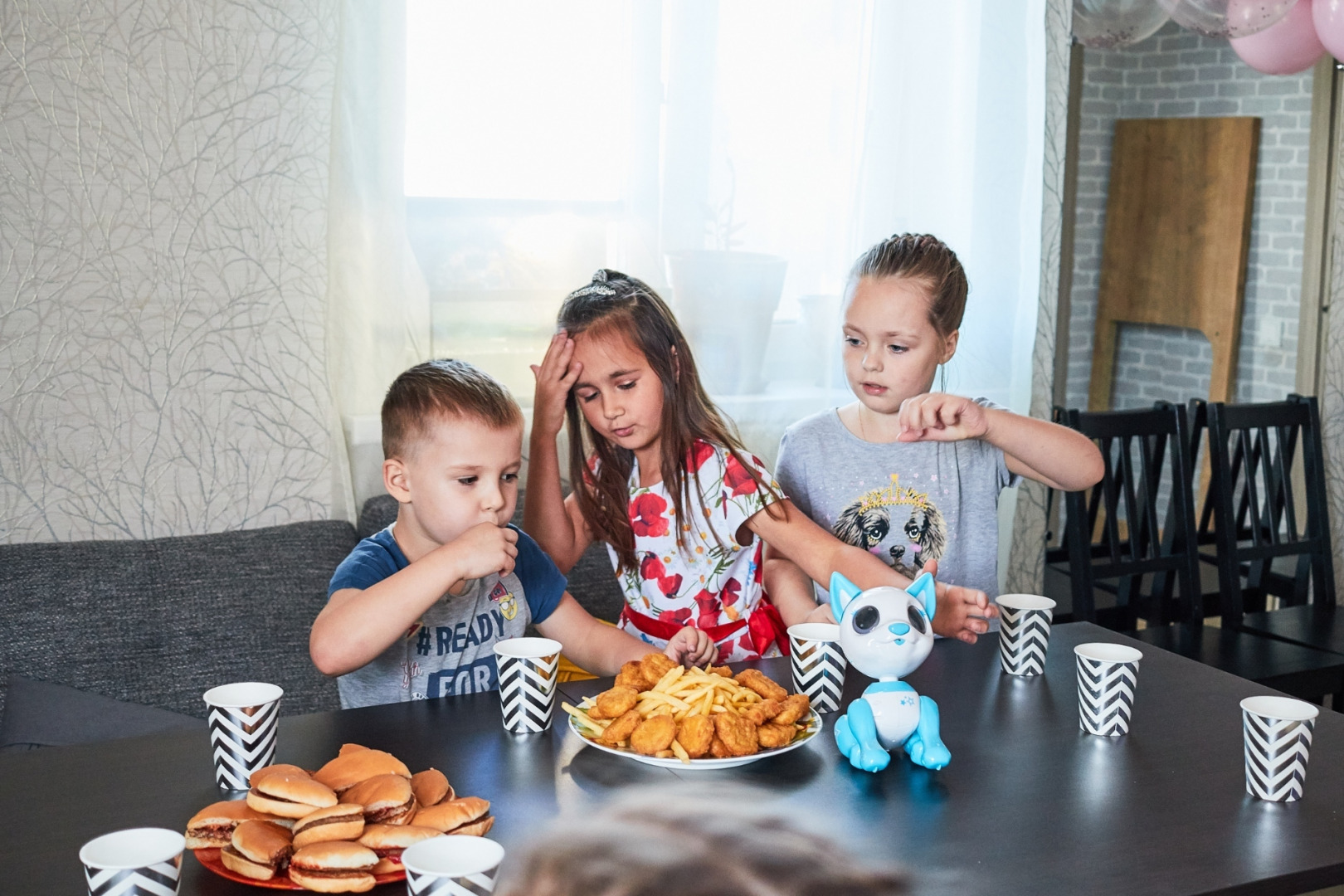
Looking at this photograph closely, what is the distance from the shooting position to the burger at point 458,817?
0.98m

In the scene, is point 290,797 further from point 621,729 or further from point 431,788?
point 621,729

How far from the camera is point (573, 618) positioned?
1.71 metres

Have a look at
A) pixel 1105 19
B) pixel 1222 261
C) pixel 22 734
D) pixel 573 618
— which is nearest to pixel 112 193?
pixel 22 734

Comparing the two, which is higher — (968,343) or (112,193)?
(112,193)

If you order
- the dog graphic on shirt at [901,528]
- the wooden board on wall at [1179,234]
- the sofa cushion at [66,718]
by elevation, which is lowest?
the sofa cushion at [66,718]

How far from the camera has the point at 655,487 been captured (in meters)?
1.90

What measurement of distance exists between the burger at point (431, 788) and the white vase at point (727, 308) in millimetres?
1924

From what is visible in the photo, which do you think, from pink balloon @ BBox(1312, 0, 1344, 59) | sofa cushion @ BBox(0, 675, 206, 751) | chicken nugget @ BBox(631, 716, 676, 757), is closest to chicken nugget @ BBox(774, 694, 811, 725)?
chicken nugget @ BBox(631, 716, 676, 757)

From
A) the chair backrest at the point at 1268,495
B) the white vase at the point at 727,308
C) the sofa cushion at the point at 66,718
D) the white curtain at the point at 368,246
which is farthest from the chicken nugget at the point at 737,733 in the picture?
the chair backrest at the point at 1268,495

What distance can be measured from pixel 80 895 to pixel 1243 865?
94 cm

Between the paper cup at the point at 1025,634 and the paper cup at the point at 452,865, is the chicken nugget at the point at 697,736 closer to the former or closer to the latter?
the paper cup at the point at 452,865

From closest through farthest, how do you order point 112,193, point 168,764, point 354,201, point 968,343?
point 168,764, point 112,193, point 354,201, point 968,343

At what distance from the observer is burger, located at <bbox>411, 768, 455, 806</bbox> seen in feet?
3.40

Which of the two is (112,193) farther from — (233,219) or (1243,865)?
(1243,865)
